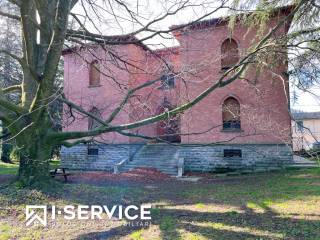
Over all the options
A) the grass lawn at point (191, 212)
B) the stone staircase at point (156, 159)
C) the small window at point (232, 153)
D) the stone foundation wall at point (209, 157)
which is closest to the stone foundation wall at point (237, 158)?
the stone foundation wall at point (209, 157)

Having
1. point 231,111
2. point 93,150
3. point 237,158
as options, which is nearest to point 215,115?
point 231,111

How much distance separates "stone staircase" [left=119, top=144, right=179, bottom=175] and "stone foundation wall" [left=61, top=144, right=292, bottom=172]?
119 millimetres

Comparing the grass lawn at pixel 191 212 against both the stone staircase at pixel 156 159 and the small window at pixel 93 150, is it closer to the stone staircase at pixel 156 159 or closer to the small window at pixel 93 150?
the stone staircase at pixel 156 159

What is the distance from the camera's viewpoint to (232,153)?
54.0 ft

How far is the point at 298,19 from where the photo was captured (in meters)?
8.37

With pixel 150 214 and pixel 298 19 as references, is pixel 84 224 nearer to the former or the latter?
pixel 150 214

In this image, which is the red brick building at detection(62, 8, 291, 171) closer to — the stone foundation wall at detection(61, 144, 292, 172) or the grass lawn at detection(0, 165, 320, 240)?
the stone foundation wall at detection(61, 144, 292, 172)

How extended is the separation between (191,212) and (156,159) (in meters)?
10.9

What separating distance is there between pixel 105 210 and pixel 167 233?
210cm

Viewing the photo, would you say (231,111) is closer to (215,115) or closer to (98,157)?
(215,115)

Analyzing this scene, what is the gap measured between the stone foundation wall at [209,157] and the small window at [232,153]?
11 cm

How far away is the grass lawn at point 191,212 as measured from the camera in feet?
16.8

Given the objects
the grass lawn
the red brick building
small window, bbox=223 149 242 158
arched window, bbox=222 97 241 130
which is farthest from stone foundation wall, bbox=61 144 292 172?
the grass lawn

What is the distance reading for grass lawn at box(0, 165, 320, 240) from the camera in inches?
201
